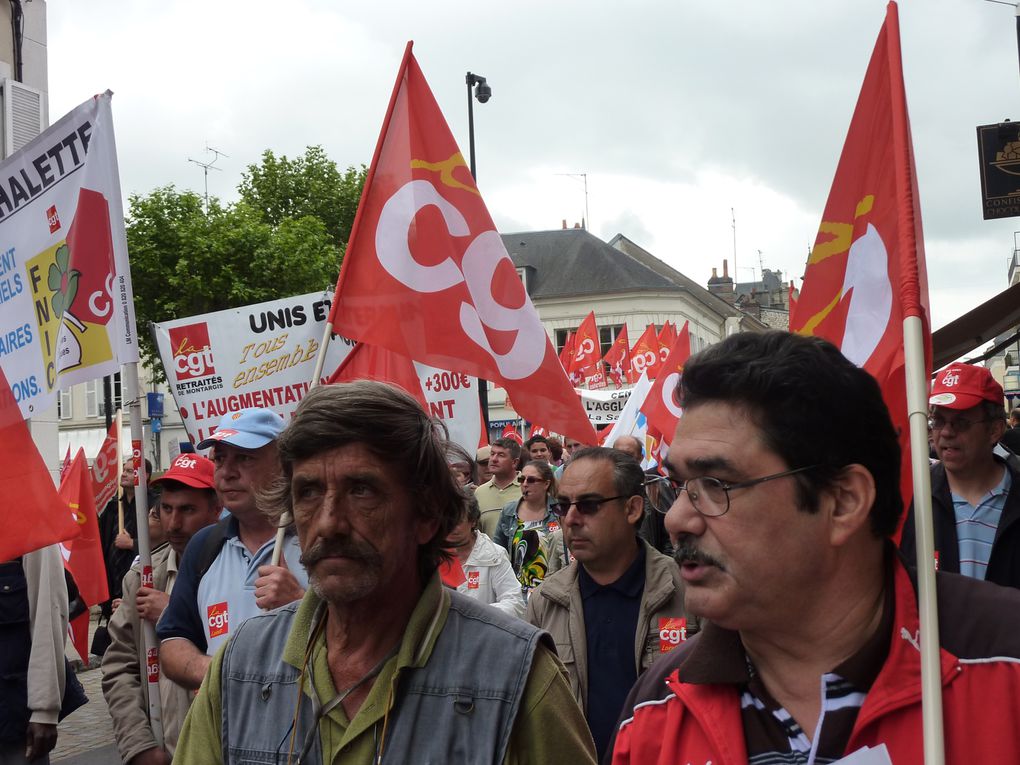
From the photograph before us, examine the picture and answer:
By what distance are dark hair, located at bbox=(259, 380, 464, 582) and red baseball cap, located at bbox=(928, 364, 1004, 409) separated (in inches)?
132

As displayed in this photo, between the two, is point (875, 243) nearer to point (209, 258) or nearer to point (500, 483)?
point (500, 483)

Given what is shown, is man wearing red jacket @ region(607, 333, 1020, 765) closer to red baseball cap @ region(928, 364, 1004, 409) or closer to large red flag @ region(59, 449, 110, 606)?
red baseball cap @ region(928, 364, 1004, 409)

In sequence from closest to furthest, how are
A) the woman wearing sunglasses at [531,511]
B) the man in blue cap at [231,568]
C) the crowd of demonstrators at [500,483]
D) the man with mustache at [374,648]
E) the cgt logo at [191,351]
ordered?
1. the man with mustache at [374,648]
2. the man in blue cap at [231,568]
3. the cgt logo at [191,351]
4. the woman wearing sunglasses at [531,511]
5. the crowd of demonstrators at [500,483]

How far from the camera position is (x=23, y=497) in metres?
4.79

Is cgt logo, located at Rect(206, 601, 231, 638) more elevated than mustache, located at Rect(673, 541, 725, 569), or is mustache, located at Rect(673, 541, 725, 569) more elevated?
mustache, located at Rect(673, 541, 725, 569)

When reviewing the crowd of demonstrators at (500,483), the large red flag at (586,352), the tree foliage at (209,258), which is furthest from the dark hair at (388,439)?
the tree foliage at (209,258)

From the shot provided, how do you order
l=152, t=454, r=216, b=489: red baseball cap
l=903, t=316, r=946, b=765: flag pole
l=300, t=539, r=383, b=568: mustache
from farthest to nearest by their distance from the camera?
l=152, t=454, r=216, b=489: red baseball cap → l=300, t=539, r=383, b=568: mustache → l=903, t=316, r=946, b=765: flag pole

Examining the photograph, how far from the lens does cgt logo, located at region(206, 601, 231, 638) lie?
3.81 m

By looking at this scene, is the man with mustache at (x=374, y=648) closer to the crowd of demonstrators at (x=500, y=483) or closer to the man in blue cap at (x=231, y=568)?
the man in blue cap at (x=231, y=568)

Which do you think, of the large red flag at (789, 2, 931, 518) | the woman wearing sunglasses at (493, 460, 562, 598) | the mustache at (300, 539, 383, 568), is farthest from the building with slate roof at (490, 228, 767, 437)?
the mustache at (300, 539, 383, 568)

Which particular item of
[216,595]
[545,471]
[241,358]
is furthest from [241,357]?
[216,595]

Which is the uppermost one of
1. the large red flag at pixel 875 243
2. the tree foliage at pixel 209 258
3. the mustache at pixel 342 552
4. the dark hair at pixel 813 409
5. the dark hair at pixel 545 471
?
the tree foliage at pixel 209 258

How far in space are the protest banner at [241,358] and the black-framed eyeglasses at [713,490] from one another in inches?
217

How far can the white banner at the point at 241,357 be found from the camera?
731cm
